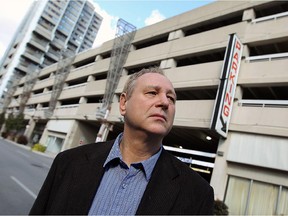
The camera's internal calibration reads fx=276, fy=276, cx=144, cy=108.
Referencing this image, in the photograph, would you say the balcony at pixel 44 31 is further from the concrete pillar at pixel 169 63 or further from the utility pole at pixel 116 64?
the concrete pillar at pixel 169 63

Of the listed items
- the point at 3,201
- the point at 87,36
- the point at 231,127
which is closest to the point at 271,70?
the point at 231,127

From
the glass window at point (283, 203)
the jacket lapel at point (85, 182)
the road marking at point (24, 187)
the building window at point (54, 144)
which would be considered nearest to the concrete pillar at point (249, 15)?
the glass window at point (283, 203)

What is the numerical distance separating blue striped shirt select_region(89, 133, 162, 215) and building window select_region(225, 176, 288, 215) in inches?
477

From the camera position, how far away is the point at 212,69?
17.3m

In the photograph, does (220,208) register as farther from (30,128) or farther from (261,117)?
(30,128)

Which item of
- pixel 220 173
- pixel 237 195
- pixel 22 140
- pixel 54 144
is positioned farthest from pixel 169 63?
pixel 22 140

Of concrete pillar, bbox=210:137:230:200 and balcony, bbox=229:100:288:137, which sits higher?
balcony, bbox=229:100:288:137

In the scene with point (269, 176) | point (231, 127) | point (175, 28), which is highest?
point (175, 28)

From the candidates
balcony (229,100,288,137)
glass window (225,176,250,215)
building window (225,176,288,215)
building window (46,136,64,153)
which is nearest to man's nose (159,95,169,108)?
building window (225,176,288,215)

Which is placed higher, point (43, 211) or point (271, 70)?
point (271, 70)

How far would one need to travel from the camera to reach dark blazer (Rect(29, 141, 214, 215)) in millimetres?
1629

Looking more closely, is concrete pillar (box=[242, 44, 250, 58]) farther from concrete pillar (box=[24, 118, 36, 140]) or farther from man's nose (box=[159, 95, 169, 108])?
concrete pillar (box=[24, 118, 36, 140])

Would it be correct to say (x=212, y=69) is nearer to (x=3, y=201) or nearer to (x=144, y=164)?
(x=3, y=201)

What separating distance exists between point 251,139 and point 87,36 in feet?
313
